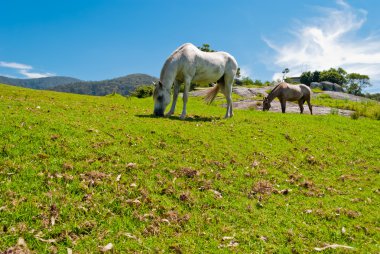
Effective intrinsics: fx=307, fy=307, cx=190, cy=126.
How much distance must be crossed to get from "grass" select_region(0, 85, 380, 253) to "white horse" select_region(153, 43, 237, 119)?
2316 millimetres

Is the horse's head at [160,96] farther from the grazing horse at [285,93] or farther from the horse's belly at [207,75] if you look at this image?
the grazing horse at [285,93]

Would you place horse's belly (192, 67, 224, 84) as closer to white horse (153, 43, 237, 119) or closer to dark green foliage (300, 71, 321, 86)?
white horse (153, 43, 237, 119)

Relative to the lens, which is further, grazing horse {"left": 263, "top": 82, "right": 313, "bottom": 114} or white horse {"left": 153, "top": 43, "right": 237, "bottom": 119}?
grazing horse {"left": 263, "top": 82, "right": 313, "bottom": 114}

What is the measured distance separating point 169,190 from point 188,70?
8134 millimetres

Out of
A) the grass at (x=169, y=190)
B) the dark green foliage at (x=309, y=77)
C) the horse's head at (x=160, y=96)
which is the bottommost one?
the grass at (x=169, y=190)

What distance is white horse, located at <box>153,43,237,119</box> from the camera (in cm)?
1401

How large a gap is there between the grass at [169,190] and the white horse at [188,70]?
7.60ft

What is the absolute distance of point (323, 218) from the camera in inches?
279

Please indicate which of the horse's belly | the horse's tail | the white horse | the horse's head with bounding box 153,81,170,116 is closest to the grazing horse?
the horse's tail

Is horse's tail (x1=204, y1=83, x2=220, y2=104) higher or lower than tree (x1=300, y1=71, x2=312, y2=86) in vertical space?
lower

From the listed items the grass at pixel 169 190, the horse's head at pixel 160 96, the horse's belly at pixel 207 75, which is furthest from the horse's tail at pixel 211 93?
the grass at pixel 169 190

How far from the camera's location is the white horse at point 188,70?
14.0 metres

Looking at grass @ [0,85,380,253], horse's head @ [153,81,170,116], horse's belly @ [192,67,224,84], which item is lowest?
grass @ [0,85,380,253]

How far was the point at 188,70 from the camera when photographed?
14.3m
